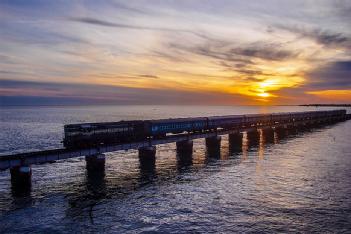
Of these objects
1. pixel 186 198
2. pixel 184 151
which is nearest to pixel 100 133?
pixel 186 198

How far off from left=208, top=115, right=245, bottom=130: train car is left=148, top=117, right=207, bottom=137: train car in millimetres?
2556

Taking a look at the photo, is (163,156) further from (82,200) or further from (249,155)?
(82,200)

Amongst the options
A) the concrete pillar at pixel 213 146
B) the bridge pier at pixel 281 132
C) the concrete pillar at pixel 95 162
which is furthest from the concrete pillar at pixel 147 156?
the bridge pier at pixel 281 132

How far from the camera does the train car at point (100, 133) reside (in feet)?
147

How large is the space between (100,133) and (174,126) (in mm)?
17587

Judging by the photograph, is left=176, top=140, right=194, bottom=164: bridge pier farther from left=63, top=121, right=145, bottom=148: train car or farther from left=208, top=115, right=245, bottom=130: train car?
left=208, top=115, right=245, bottom=130: train car

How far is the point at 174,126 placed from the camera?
6200 cm

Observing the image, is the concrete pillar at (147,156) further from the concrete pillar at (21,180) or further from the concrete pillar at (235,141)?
the concrete pillar at (235,141)

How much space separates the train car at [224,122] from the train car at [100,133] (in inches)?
876

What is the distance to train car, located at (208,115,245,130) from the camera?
73.3 metres

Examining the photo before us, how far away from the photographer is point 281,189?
3838 centimetres

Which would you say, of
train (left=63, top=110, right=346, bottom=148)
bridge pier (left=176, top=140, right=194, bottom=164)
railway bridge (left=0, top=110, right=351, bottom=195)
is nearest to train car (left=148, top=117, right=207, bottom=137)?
train (left=63, top=110, right=346, bottom=148)

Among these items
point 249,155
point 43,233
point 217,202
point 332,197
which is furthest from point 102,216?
point 249,155

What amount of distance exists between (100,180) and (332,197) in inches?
1049
